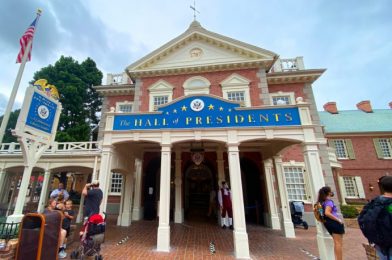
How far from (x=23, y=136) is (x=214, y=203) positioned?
9802 mm

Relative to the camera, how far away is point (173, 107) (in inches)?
275

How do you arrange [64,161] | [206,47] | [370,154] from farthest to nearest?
[370,154], [206,47], [64,161]

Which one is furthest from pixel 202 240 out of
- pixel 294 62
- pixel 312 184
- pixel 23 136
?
pixel 294 62

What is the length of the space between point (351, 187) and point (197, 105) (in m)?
17.8

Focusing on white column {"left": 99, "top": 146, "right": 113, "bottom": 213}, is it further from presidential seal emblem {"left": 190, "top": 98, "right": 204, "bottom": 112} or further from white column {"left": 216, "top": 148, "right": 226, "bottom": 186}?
white column {"left": 216, "top": 148, "right": 226, "bottom": 186}

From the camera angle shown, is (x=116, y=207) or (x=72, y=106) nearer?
(x=116, y=207)

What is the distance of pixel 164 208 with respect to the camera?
614 centimetres

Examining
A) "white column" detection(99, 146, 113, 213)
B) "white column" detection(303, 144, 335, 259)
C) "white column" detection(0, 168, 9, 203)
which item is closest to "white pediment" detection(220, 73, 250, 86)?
"white column" detection(303, 144, 335, 259)

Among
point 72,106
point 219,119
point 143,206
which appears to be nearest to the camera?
point 219,119

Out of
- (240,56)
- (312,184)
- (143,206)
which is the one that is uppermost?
(240,56)

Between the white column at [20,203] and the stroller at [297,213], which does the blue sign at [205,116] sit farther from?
the stroller at [297,213]

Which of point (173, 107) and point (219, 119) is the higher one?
point (173, 107)

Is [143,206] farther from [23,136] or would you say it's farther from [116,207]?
[23,136]

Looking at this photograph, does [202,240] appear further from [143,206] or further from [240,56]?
A: [240,56]
